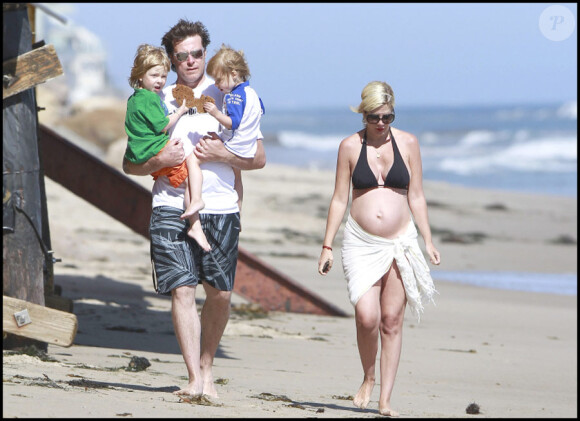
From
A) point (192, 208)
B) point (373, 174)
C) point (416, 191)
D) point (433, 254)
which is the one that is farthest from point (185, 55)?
point (433, 254)

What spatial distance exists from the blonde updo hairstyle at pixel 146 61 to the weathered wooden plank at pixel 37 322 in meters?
1.54

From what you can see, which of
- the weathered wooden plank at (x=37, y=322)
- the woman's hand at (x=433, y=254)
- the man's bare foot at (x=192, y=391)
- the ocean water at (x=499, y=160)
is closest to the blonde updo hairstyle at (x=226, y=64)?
the woman's hand at (x=433, y=254)

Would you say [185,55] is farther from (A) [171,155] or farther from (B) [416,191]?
(B) [416,191]

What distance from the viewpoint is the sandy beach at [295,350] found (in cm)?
484

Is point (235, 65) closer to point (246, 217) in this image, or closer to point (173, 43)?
point (173, 43)

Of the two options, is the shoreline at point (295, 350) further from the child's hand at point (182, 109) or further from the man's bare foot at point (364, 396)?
the child's hand at point (182, 109)

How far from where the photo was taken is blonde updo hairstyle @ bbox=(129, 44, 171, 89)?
490 cm

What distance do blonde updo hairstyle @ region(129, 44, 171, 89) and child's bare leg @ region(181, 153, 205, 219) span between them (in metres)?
0.48

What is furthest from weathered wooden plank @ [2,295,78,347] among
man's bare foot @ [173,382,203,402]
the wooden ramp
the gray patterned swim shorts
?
the wooden ramp

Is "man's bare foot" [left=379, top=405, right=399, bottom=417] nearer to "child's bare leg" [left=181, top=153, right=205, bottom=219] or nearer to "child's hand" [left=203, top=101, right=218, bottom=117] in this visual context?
"child's bare leg" [left=181, top=153, right=205, bottom=219]

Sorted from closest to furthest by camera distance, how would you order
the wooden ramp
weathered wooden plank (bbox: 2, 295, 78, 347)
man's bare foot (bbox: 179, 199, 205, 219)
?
man's bare foot (bbox: 179, 199, 205, 219)
weathered wooden plank (bbox: 2, 295, 78, 347)
the wooden ramp

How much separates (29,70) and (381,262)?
2415mm

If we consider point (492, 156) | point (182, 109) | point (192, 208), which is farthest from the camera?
point (492, 156)

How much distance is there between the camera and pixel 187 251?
4961 millimetres
